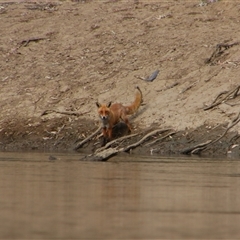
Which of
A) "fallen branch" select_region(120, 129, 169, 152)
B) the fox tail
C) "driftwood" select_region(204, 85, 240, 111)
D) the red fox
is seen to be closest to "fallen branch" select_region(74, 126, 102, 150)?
the red fox

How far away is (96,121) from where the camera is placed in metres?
20.6

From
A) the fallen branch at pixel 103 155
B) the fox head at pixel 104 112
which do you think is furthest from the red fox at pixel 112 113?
the fallen branch at pixel 103 155

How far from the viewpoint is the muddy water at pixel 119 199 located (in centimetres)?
882

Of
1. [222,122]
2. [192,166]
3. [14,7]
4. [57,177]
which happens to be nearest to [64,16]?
[14,7]

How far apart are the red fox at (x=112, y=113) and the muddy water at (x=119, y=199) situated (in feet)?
10.1

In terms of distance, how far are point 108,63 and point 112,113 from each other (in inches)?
162

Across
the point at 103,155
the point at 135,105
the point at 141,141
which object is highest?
the point at 103,155

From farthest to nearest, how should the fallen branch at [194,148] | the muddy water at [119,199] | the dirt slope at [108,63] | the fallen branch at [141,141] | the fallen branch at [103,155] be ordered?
the dirt slope at [108,63]
the fallen branch at [141,141]
the fallen branch at [194,148]
the fallen branch at [103,155]
the muddy water at [119,199]

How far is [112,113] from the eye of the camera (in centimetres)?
1975

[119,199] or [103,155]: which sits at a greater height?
[119,199]

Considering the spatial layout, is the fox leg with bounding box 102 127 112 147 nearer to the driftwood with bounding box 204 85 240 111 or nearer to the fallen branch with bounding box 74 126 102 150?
the fallen branch with bounding box 74 126 102 150

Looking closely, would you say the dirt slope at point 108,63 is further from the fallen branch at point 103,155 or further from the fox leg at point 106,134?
the fallen branch at point 103,155

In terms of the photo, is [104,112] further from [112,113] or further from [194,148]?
[194,148]

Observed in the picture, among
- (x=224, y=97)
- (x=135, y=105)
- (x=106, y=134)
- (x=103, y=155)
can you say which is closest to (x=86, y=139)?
(x=106, y=134)
